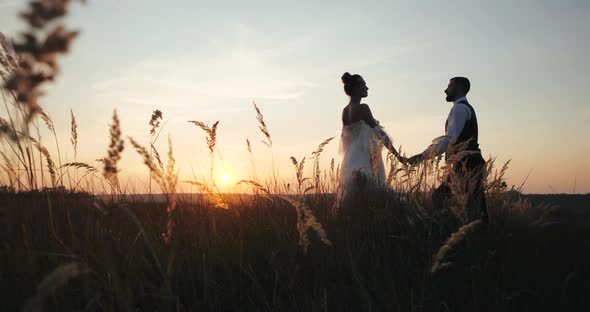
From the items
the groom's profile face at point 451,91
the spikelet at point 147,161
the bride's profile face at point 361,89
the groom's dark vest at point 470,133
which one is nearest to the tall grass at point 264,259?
the spikelet at point 147,161

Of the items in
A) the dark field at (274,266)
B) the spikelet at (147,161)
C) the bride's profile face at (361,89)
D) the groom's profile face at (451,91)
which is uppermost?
the bride's profile face at (361,89)

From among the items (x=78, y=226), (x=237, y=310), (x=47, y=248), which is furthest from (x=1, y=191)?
(x=237, y=310)

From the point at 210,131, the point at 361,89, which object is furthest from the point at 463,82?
the point at 210,131

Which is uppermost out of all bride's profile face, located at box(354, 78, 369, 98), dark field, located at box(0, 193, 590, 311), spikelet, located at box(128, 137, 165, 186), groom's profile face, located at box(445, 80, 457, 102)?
bride's profile face, located at box(354, 78, 369, 98)

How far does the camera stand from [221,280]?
2.15 m

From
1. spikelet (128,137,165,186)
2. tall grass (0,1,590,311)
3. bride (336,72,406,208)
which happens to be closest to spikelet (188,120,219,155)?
tall grass (0,1,590,311)

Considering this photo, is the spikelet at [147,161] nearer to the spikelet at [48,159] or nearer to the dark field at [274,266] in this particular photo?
the dark field at [274,266]

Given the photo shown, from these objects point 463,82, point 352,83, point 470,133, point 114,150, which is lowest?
point 114,150

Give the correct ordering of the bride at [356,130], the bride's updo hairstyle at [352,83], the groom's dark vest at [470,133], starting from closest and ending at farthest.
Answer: the groom's dark vest at [470,133] < the bride at [356,130] < the bride's updo hairstyle at [352,83]

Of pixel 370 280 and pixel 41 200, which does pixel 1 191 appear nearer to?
pixel 41 200

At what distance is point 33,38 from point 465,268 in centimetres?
238

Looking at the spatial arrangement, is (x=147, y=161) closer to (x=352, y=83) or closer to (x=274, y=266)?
(x=274, y=266)

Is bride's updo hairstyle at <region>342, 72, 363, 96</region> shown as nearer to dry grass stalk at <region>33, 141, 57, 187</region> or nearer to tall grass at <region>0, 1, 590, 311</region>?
tall grass at <region>0, 1, 590, 311</region>

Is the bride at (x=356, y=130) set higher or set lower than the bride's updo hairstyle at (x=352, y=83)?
lower
